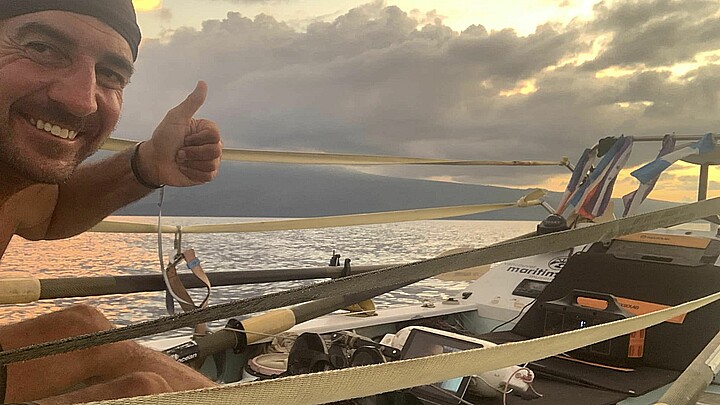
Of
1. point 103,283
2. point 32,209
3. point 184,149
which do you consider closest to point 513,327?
point 103,283

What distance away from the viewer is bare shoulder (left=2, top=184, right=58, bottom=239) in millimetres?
852

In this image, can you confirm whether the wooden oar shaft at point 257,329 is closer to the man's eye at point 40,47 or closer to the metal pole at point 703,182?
the man's eye at point 40,47

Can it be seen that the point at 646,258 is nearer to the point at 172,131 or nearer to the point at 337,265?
the point at 337,265

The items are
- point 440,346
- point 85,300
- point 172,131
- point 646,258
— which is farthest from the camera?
point 646,258

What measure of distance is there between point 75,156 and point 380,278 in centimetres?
41

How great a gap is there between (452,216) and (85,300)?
0.84 meters

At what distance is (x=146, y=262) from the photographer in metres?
1.16

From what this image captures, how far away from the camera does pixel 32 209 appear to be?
0.88 metres

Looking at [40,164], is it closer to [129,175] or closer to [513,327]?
[129,175]

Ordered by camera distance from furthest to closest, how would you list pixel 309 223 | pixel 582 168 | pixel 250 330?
1. pixel 582 168
2. pixel 250 330
3. pixel 309 223

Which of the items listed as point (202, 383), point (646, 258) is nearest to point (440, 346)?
point (202, 383)

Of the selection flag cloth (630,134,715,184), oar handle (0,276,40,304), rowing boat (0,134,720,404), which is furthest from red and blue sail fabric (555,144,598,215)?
oar handle (0,276,40,304)

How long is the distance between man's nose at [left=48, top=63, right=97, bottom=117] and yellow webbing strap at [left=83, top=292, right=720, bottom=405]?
0.39 m

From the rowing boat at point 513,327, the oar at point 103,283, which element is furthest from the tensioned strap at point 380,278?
the oar at point 103,283
